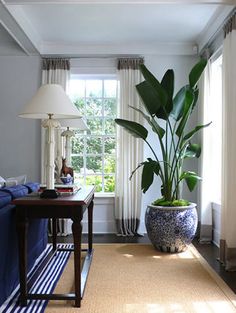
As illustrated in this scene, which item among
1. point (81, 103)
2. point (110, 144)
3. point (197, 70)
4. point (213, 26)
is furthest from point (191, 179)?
point (81, 103)

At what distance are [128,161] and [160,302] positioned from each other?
8.59 ft

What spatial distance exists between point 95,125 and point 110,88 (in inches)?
24.8

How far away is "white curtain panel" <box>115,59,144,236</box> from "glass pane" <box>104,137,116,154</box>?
347 millimetres

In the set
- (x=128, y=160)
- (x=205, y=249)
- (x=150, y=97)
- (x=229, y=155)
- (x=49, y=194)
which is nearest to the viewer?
(x=49, y=194)

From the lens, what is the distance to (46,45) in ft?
16.4

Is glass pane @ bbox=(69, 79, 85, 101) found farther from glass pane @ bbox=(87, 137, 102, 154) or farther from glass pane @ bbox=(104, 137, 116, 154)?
glass pane @ bbox=(104, 137, 116, 154)

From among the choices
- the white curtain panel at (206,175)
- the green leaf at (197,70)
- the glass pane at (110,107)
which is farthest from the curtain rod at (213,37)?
the glass pane at (110,107)

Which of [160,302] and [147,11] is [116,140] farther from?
[160,302]

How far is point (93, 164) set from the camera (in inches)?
211

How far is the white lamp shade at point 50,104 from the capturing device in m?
2.46

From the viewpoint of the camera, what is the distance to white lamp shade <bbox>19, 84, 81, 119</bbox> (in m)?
2.46

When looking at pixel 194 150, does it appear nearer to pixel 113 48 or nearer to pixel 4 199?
pixel 113 48

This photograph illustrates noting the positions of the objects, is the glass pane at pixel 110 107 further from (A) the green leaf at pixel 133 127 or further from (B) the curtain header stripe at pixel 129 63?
(A) the green leaf at pixel 133 127

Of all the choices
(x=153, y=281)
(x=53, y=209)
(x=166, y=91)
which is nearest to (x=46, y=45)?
(x=166, y=91)
